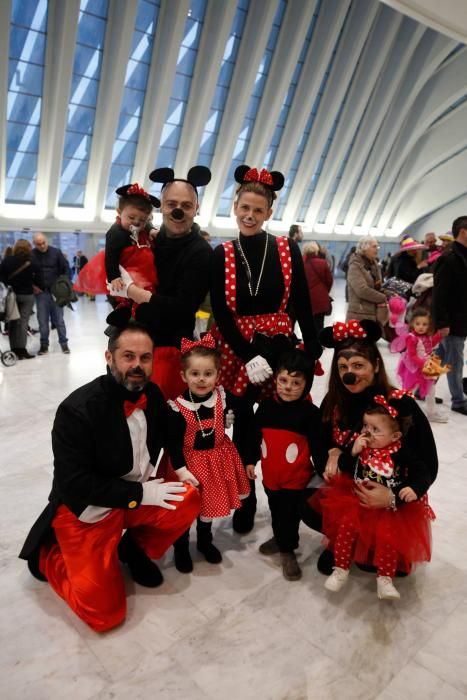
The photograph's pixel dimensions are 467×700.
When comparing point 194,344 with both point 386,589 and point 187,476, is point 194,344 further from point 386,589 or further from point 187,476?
point 386,589

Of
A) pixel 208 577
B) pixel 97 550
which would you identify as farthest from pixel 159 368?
pixel 208 577

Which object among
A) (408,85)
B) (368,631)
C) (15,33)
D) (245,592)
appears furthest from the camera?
(408,85)

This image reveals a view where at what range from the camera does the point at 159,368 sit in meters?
2.58

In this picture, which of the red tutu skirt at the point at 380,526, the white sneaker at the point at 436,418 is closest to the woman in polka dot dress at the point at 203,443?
the red tutu skirt at the point at 380,526

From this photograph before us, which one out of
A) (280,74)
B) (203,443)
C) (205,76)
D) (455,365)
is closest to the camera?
(203,443)

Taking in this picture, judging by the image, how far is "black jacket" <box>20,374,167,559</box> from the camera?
206cm

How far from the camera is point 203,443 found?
7.93 feet

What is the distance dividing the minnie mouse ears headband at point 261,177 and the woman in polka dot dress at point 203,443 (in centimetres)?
83

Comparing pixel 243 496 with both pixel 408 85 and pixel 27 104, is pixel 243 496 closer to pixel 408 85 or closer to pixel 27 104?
pixel 27 104

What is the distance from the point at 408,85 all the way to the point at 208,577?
26612 millimetres

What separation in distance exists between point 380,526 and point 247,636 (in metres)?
0.74

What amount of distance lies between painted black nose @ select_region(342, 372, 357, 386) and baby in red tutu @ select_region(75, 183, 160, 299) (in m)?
1.09

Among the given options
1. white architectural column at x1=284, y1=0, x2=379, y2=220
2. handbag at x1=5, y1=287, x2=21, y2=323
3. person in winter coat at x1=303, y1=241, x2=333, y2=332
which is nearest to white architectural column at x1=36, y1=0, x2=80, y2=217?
handbag at x1=5, y1=287, x2=21, y2=323

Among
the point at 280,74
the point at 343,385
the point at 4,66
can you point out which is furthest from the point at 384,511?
the point at 280,74
